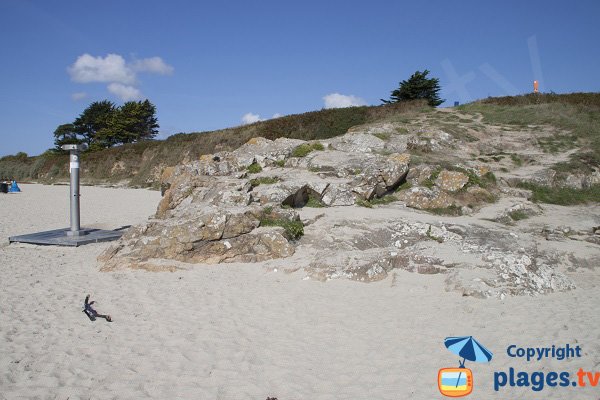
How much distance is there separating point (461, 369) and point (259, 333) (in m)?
2.74

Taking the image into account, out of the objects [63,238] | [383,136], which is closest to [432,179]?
[383,136]

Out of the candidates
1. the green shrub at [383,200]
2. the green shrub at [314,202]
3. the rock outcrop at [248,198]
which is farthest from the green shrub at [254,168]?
the green shrub at [383,200]

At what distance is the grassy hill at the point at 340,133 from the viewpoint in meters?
20.3

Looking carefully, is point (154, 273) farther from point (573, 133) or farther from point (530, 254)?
point (573, 133)

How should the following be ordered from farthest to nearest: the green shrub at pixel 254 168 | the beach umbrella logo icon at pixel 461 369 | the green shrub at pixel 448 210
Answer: the green shrub at pixel 254 168 → the green shrub at pixel 448 210 → the beach umbrella logo icon at pixel 461 369

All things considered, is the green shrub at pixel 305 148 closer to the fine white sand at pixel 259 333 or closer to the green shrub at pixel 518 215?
the green shrub at pixel 518 215

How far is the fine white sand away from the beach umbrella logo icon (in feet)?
0.32

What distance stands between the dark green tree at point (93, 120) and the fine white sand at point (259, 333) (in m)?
56.0

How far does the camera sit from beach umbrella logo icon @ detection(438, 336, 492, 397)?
14.6 feet

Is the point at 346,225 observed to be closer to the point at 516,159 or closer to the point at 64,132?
the point at 516,159

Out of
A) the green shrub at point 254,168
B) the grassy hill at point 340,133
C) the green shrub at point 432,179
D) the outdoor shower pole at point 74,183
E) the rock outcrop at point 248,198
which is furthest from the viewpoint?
the grassy hill at point 340,133

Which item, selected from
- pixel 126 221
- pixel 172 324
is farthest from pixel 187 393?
pixel 126 221

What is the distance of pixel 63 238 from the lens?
11.7m

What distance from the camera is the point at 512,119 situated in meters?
23.7
